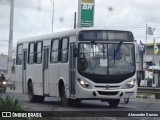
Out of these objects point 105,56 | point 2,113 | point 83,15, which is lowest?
point 2,113

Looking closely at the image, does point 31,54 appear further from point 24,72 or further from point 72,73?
point 72,73

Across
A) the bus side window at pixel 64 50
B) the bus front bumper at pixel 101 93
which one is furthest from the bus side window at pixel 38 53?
Answer: the bus front bumper at pixel 101 93

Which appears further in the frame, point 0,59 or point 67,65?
point 0,59

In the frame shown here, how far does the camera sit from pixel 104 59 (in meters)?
21.5

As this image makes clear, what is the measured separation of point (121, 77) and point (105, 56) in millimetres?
1003

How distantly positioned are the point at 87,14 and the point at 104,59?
18.4m

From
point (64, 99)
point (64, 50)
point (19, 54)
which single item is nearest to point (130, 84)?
point (64, 99)

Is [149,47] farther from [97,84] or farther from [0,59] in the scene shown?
[97,84]

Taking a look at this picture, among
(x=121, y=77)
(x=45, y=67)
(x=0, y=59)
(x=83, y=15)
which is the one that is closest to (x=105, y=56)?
(x=121, y=77)

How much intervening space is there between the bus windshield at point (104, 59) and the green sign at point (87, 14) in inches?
661

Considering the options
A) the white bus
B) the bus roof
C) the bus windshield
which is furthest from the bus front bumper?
the bus roof

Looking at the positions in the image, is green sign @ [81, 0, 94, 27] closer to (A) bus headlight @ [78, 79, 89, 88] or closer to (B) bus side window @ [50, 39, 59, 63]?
(B) bus side window @ [50, 39, 59, 63]

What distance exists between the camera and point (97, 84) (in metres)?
21.3

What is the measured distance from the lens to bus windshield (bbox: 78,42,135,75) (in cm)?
2150
